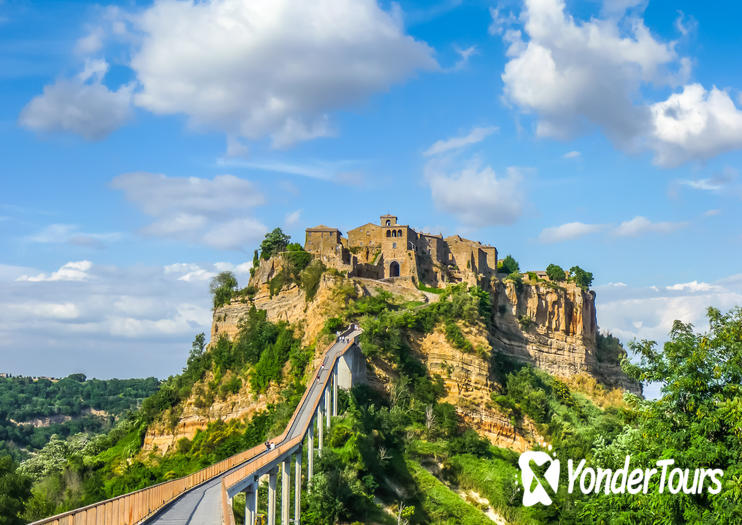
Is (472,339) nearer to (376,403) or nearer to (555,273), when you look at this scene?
(376,403)

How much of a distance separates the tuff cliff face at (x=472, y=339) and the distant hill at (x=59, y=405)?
7272 centimetres

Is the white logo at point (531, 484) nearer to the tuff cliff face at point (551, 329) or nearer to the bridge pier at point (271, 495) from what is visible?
the bridge pier at point (271, 495)

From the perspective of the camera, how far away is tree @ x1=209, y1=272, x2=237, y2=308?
2803 inches

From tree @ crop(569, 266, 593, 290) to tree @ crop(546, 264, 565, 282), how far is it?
1.47m

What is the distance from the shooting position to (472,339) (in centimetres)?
5891

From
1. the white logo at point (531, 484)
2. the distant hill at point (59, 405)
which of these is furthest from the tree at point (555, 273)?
the distant hill at point (59, 405)

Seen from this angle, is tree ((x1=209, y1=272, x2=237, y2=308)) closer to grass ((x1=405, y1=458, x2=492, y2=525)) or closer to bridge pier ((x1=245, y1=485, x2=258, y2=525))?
grass ((x1=405, y1=458, x2=492, y2=525))

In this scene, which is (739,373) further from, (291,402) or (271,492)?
(291,402)

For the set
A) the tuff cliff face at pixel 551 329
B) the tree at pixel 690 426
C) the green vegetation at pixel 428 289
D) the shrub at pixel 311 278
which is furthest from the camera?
the tuff cliff face at pixel 551 329

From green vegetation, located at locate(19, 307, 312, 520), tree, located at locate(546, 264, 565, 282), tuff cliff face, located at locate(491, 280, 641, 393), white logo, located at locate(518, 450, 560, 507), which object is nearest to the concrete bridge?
green vegetation, located at locate(19, 307, 312, 520)

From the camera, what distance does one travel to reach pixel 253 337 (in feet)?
210

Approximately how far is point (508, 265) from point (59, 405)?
114791mm

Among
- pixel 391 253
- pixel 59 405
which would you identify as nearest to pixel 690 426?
pixel 391 253

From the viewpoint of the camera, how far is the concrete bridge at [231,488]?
17214mm
